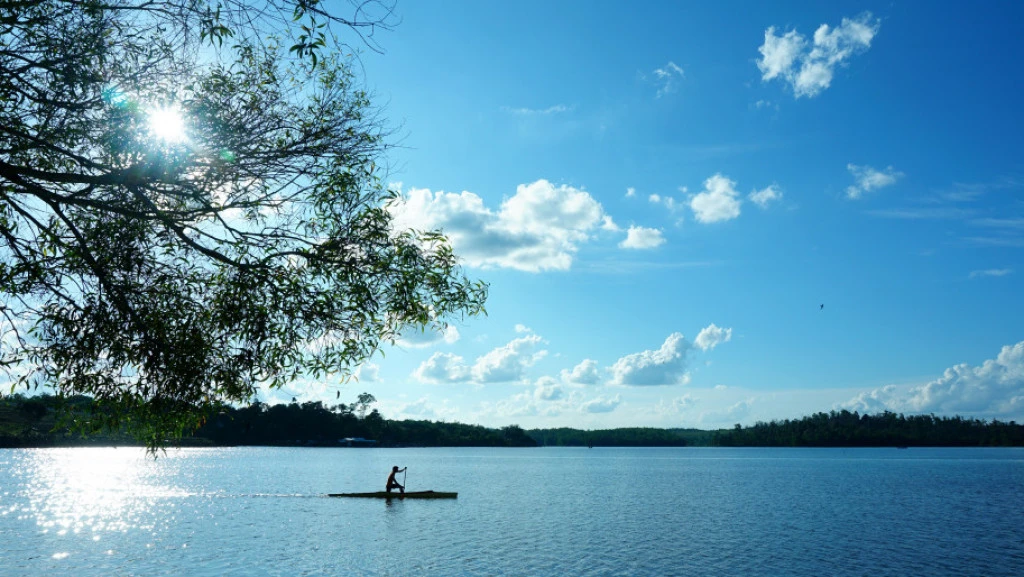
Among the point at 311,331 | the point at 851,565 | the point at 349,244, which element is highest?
the point at 349,244

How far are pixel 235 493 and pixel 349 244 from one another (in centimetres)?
7465

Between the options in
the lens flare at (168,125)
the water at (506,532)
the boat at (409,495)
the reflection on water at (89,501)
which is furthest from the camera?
the boat at (409,495)

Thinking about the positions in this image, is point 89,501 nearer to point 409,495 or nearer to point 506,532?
point 409,495

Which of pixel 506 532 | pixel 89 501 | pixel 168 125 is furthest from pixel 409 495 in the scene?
pixel 168 125

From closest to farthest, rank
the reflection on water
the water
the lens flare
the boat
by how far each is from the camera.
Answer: the lens flare → the water → the reflection on water → the boat

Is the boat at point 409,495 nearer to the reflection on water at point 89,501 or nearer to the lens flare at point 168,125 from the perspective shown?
the reflection on water at point 89,501

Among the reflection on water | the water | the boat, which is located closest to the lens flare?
the reflection on water

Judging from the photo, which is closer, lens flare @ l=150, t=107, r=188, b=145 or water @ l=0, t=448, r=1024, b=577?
lens flare @ l=150, t=107, r=188, b=145

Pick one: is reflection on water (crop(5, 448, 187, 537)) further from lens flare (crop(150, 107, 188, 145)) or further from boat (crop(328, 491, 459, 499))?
lens flare (crop(150, 107, 188, 145))

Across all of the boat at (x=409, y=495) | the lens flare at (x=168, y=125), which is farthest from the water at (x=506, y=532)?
the lens flare at (x=168, y=125)

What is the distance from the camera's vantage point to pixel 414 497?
61875 mm

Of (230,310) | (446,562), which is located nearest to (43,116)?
(230,310)

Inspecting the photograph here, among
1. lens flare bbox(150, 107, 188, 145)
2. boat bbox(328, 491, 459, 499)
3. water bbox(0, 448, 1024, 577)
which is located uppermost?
lens flare bbox(150, 107, 188, 145)

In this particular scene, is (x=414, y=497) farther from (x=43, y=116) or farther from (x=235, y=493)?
(x=43, y=116)
